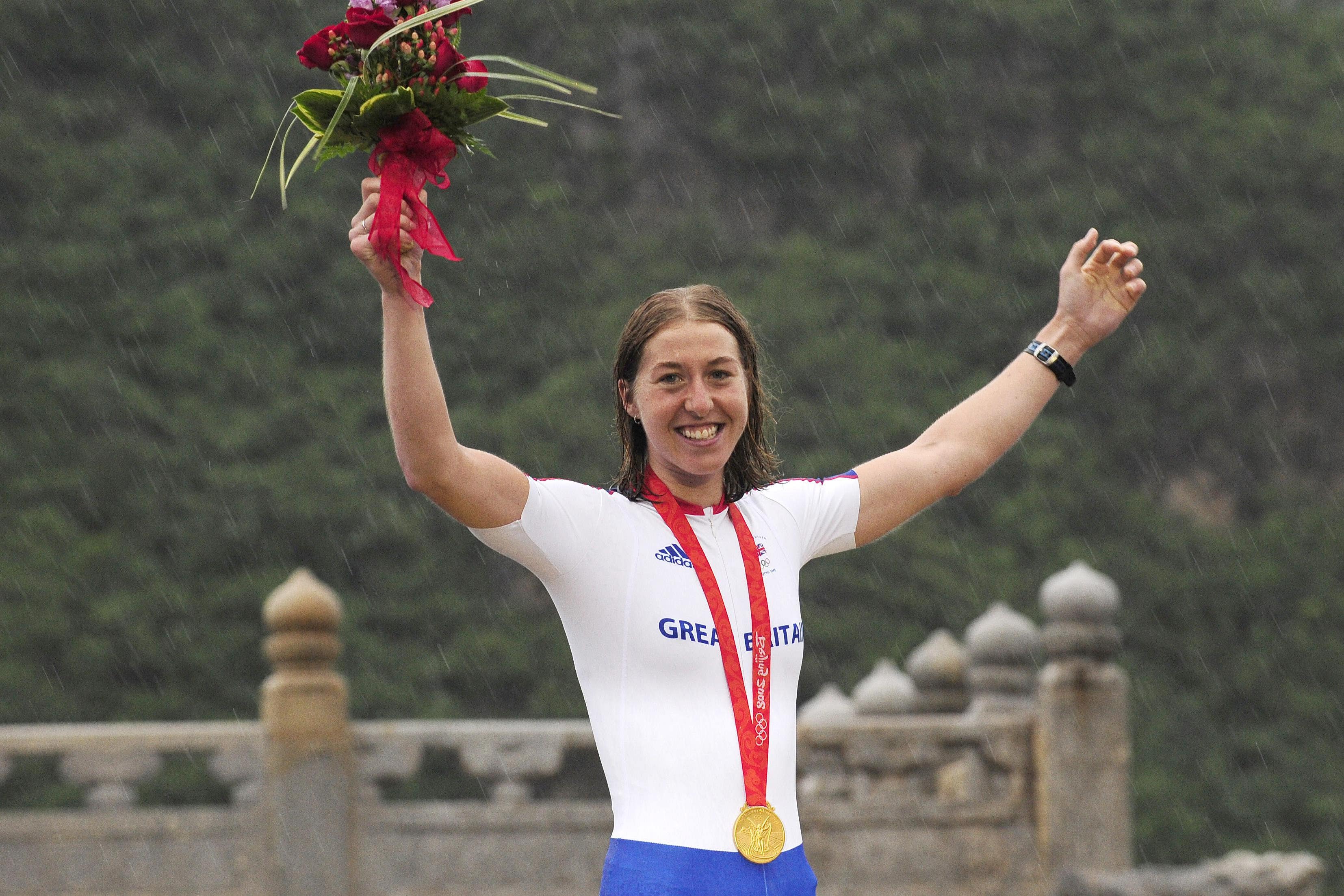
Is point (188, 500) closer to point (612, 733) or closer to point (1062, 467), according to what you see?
point (1062, 467)

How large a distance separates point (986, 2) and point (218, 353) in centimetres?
1324

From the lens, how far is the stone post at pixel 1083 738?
8328 mm

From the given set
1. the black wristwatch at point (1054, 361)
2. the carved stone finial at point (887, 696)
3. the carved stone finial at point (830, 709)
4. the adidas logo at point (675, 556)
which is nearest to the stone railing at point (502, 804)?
the carved stone finial at point (887, 696)

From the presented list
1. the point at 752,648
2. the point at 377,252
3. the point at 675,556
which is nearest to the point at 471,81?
the point at 377,252

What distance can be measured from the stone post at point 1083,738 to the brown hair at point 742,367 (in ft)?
19.0

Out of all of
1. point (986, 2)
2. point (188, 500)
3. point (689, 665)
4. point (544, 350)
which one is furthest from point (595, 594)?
point (986, 2)

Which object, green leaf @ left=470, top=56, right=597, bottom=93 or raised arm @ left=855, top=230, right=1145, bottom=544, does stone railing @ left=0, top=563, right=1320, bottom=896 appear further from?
green leaf @ left=470, top=56, right=597, bottom=93

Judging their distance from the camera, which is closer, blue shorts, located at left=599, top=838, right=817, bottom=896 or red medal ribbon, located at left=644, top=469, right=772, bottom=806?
blue shorts, located at left=599, top=838, right=817, bottom=896

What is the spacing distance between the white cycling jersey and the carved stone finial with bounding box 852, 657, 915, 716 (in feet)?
25.7

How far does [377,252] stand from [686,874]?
934 mm

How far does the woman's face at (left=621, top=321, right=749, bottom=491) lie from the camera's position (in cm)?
254

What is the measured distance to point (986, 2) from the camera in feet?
88.8

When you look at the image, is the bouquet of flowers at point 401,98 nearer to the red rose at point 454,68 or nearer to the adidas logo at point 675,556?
the red rose at point 454,68

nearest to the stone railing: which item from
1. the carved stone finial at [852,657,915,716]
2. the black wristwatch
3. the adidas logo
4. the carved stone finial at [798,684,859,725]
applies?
the carved stone finial at [852,657,915,716]
